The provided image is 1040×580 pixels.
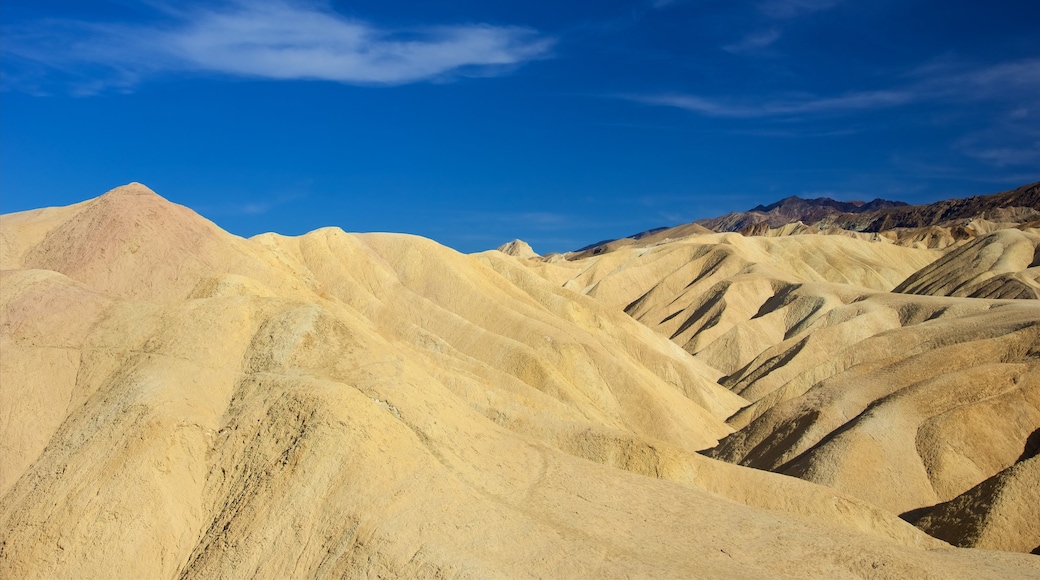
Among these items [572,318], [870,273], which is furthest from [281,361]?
[870,273]

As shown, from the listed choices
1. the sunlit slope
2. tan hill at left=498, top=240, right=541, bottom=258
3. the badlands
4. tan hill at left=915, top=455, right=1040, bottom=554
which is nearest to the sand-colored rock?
the sunlit slope

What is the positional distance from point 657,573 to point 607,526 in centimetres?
295

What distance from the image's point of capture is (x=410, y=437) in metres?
25.3

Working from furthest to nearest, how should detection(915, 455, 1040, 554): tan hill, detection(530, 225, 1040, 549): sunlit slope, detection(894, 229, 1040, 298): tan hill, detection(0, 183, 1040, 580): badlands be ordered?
detection(894, 229, 1040, 298): tan hill < detection(530, 225, 1040, 549): sunlit slope < detection(915, 455, 1040, 554): tan hill < detection(0, 183, 1040, 580): badlands

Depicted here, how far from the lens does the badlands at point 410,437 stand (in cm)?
2266

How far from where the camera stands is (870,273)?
118m

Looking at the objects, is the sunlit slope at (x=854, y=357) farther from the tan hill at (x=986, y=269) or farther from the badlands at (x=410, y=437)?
the tan hill at (x=986, y=269)

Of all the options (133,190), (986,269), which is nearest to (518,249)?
(986,269)

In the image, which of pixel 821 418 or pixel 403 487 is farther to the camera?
pixel 821 418

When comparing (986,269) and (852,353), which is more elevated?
(986,269)

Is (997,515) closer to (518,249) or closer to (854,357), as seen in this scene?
(854,357)

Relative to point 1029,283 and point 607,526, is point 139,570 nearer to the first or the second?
point 607,526

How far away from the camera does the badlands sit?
74.3 ft

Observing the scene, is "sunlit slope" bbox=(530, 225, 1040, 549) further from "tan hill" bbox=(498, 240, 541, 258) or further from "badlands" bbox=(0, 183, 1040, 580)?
"tan hill" bbox=(498, 240, 541, 258)
